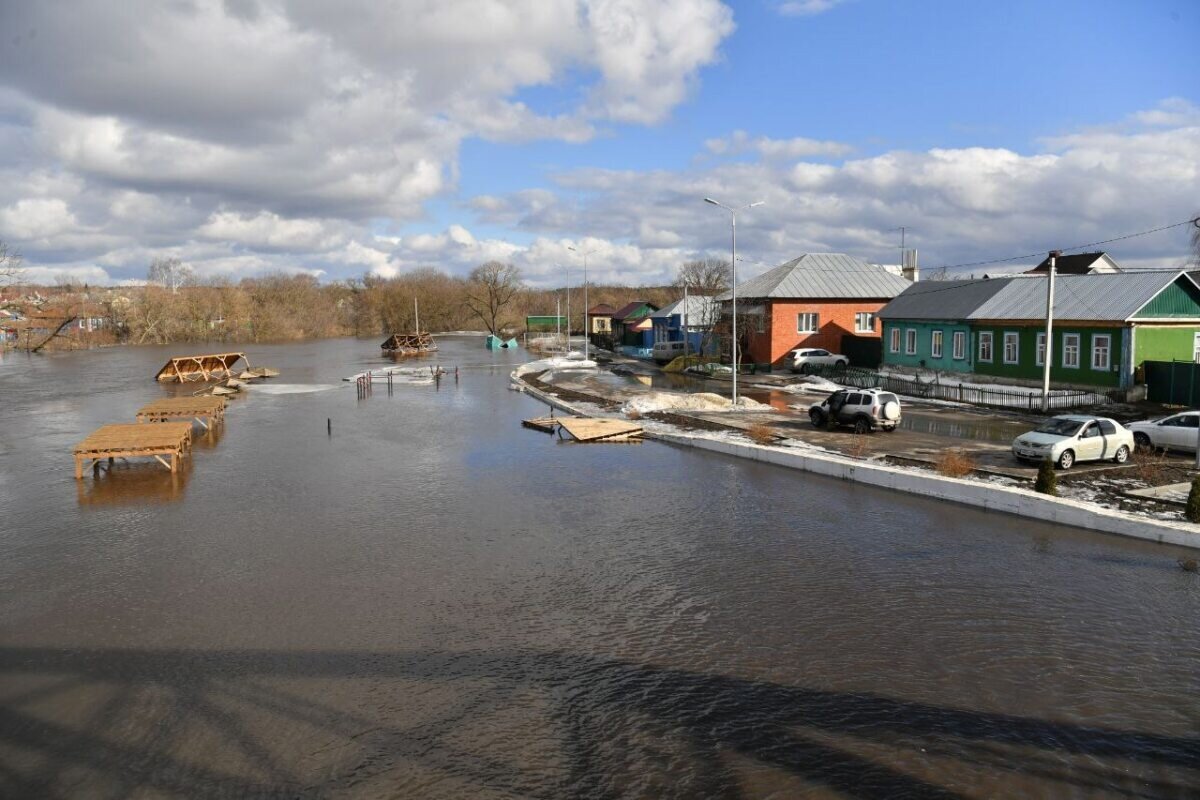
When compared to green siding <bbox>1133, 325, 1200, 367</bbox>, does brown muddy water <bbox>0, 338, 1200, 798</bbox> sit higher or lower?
lower

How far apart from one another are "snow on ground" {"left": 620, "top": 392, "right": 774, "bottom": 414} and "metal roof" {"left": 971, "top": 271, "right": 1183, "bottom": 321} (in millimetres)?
13213

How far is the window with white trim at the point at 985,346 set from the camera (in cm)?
4062

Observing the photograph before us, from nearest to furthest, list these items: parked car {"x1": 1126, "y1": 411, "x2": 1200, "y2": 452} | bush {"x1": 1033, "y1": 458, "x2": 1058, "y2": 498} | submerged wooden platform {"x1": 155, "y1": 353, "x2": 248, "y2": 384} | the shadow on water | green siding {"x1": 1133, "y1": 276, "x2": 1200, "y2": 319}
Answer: the shadow on water → bush {"x1": 1033, "y1": 458, "x2": 1058, "y2": 498} → parked car {"x1": 1126, "y1": 411, "x2": 1200, "y2": 452} → green siding {"x1": 1133, "y1": 276, "x2": 1200, "y2": 319} → submerged wooden platform {"x1": 155, "y1": 353, "x2": 248, "y2": 384}

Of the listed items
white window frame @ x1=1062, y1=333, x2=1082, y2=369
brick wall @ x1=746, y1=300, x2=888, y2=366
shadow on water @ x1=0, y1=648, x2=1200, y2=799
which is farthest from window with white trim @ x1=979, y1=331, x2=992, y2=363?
shadow on water @ x1=0, y1=648, x2=1200, y2=799

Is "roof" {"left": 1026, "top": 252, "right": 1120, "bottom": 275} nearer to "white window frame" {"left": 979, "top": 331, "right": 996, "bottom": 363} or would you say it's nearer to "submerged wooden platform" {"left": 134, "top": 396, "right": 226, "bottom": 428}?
"white window frame" {"left": 979, "top": 331, "right": 996, "bottom": 363}

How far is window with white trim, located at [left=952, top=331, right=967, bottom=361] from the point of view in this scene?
4259cm

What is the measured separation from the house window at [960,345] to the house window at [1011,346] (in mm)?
3043

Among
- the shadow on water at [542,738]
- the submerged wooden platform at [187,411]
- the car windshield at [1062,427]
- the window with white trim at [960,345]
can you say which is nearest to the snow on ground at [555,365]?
the submerged wooden platform at [187,411]

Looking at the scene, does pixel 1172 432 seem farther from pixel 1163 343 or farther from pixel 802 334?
pixel 802 334

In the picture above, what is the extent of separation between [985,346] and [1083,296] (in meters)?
5.52

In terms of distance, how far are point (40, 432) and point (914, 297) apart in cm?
4455

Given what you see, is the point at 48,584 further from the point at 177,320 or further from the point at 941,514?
the point at 177,320

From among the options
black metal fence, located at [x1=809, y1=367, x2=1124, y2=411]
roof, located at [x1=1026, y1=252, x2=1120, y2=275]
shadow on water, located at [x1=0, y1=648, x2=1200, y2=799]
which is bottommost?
shadow on water, located at [x1=0, y1=648, x2=1200, y2=799]

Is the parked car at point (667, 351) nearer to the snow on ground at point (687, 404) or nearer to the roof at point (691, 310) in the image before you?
the roof at point (691, 310)
